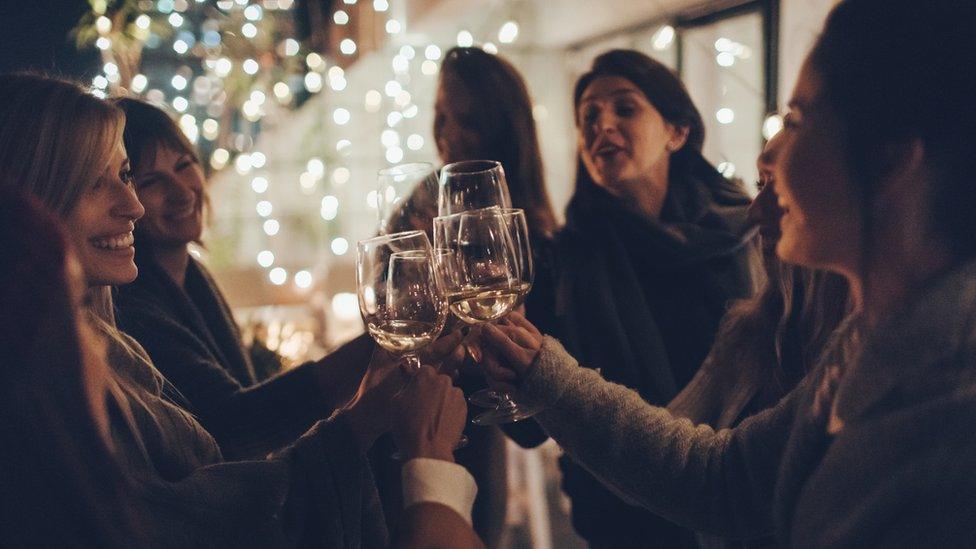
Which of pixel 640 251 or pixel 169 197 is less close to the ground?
pixel 169 197

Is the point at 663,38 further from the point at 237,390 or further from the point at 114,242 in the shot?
the point at 114,242

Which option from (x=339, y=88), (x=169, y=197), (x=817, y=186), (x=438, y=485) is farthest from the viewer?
(x=339, y=88)

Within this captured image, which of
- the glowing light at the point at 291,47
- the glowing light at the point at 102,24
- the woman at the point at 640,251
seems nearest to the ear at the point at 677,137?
the woman at the point at 640,251

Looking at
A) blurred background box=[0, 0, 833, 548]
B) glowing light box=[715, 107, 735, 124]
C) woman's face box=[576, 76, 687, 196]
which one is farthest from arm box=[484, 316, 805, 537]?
glowing light box=[715, 107, 735, 124]

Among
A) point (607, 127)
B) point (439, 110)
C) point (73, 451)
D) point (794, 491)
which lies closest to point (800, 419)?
point (794, 491)

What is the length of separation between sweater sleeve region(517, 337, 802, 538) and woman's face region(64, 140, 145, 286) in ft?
2.04

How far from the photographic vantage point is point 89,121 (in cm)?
112

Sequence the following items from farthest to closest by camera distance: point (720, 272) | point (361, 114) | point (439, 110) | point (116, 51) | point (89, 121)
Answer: point (361, 114)
point (116, 51)
point (439, 110)
point (720, 272)
point (89, 121)

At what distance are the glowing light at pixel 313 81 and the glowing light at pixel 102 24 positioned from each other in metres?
2.28

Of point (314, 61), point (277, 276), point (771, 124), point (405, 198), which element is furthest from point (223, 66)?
point (405, 198)

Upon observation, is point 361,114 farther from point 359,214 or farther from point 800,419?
point 800,419

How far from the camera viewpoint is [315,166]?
5598 millimetres

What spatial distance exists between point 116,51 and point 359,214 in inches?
114

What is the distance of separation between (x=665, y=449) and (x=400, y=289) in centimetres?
41
